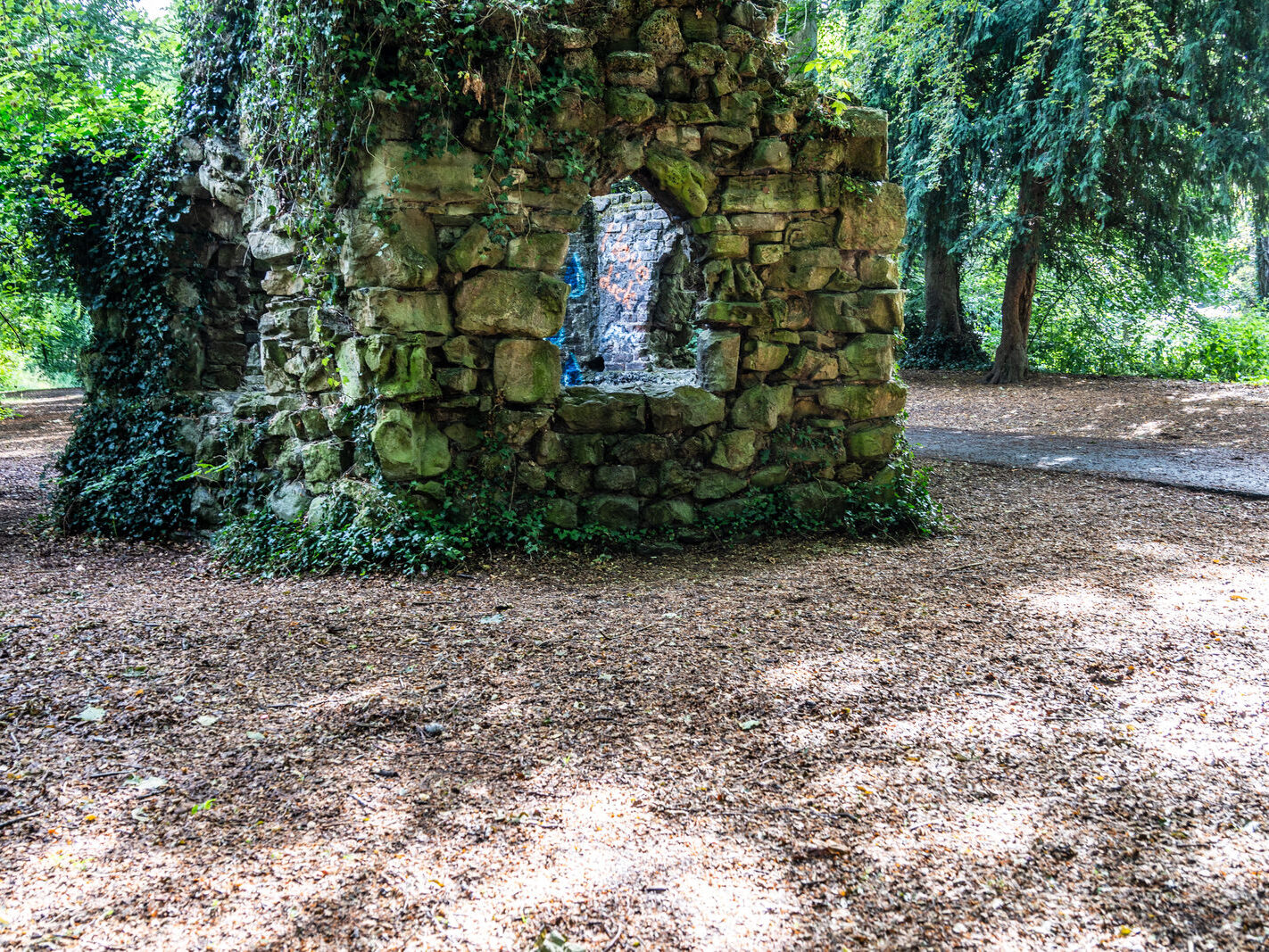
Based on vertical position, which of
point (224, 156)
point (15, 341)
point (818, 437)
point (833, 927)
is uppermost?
point (224, 156)

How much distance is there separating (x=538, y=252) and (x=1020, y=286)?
9.53m

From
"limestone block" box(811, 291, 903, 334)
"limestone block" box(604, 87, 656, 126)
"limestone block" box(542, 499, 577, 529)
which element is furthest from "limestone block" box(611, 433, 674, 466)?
"limestone block" box(604, 87, 656, 126)

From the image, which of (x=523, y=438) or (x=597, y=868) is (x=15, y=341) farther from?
(x=597, y=868)

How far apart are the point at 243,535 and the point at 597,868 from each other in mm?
4271

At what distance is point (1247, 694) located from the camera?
125 inches

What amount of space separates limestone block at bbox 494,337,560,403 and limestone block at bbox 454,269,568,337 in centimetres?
8

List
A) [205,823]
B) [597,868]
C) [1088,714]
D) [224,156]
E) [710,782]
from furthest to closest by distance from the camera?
[224,156] < [1088,714] < [710,782] < [205,823] < [597,868]

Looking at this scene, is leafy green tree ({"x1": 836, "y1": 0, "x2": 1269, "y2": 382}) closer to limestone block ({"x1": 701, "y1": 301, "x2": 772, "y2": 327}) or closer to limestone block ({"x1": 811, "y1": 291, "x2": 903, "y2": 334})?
limestone block ({"x1": 811, "y1": 291, "x2": 903, "y2": 334})

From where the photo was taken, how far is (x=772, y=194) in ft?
18.3

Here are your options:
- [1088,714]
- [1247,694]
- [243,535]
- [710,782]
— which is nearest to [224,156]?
[243,535]

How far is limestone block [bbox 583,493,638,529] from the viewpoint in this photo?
5457 millimetres

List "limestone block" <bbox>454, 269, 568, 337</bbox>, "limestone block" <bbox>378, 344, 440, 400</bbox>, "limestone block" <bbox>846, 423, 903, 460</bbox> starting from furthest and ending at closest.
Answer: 1. "limestone block" <bbox>846, 423, 903, 460</bbox>
2. "limestone block" <bbox>454, 269, 568, 337</bbox>
3. "limestone block" <bbox>378, 344, 440, 400</bbox>

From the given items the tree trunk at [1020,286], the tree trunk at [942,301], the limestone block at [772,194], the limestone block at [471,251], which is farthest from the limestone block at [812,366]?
the tree trunk at [942,301]

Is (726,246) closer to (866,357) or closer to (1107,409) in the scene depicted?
(866,357)
